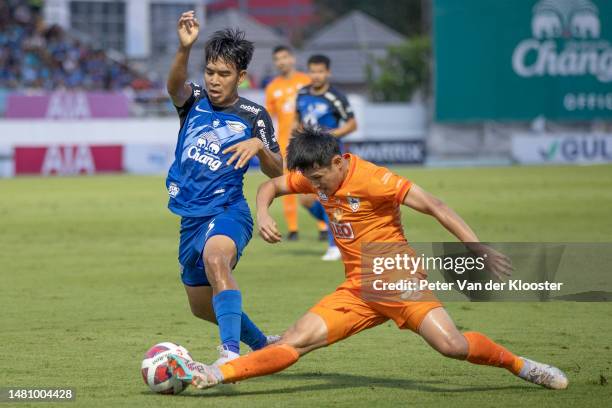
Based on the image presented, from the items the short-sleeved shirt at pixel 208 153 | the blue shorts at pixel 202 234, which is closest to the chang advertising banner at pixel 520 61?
the short-sleeved shirt at pixel 208 153

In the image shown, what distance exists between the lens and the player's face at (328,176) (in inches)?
250

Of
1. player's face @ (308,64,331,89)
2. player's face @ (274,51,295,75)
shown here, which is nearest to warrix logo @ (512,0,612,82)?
player's face @ (274,51,295,75)

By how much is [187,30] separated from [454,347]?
8.44 feet

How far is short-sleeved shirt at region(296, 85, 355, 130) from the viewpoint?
563 inches

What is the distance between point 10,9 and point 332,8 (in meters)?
45.3

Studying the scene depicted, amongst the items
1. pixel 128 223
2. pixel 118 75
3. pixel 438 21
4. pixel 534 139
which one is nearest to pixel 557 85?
pixel 534 139

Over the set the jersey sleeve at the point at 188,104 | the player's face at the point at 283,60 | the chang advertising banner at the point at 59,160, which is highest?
the player's face at the point at 283,60

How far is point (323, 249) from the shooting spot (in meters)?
15.0

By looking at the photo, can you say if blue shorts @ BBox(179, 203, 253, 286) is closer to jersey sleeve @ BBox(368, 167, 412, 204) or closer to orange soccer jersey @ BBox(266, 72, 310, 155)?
jersey sleeve @ BBox(368, 167, 412, 204)

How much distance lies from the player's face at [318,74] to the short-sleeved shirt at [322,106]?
0.17 metres

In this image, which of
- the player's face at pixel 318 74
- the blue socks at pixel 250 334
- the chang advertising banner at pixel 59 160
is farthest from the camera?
the chang advertising banner at pixel 59 160

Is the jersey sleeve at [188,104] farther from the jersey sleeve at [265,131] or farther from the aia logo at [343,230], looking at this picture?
the aia logo at [343,230]

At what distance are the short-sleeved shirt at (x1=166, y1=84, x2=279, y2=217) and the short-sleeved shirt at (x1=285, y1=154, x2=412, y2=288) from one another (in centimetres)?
70

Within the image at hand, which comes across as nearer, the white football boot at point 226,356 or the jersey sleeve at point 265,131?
the white football boot at point 226,356
